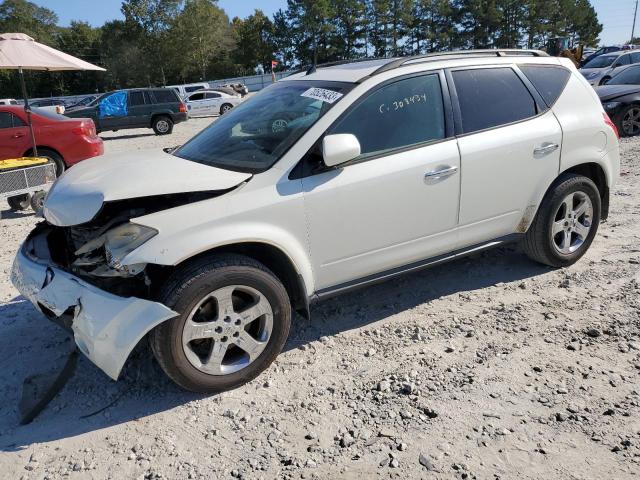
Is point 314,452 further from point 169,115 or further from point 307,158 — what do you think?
point 169,115

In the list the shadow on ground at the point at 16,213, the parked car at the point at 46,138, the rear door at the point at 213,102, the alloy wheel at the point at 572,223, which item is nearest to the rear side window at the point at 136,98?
the rear door at the point at 213,102

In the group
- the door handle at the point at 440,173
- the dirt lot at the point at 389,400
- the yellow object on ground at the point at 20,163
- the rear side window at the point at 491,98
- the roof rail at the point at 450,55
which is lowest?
the dirt lot at the point at 389,400

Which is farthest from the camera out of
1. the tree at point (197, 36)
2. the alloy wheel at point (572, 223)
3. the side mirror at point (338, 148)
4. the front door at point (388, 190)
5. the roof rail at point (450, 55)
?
the tree at point (197, 36)

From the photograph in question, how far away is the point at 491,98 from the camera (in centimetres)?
400

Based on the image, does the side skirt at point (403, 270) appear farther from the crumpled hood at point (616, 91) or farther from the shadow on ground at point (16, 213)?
the crumpled hood at point (616, 91)

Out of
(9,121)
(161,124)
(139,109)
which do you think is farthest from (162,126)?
(9,121)

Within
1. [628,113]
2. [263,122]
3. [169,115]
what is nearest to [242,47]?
[169,115]

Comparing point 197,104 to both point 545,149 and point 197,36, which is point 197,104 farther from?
point 197,36

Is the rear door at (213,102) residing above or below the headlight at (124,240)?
above

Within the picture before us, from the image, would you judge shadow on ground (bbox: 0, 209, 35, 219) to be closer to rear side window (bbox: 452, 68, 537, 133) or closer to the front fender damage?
the front fender damage

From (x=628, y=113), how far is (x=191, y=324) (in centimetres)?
1113

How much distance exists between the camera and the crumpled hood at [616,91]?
11.0 meters

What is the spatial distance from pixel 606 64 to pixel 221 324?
22.2m

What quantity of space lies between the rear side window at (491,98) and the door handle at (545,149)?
254mm
